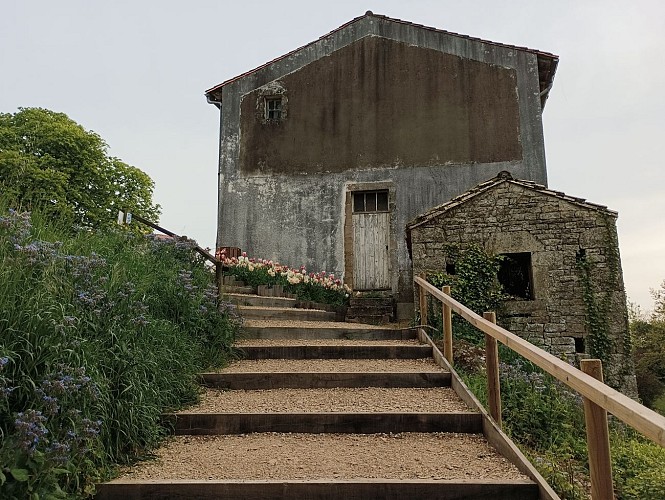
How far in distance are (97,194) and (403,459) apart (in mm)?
18453

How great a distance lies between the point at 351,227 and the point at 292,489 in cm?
858

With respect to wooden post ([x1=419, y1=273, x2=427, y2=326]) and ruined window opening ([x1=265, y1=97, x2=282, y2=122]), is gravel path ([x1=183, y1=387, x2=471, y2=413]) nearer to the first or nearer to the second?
wooden post ([x1=419, y1=273, x2=427, y2=326])

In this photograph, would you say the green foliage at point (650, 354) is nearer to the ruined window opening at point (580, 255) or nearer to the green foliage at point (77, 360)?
the ruined window opening at point (580, 255)

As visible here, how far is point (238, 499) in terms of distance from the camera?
8.95 ft

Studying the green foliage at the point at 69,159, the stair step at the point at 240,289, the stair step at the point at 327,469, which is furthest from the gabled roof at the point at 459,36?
the stair step at the point at 327,469

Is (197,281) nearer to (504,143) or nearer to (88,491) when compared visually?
(88,491)

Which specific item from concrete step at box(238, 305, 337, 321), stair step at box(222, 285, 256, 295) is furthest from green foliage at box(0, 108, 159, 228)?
concrete step at box(238, 305, 337, 321)

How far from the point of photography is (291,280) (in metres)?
9.99

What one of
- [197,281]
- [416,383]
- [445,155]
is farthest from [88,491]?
[445,155]

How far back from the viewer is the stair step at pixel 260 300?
7.68 meters

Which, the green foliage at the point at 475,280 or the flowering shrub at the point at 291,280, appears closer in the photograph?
the green foliage at the point at 475,280

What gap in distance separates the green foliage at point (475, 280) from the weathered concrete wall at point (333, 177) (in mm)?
2933

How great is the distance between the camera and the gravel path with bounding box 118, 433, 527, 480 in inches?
115

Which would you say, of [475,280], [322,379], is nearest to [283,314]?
[475,280]
